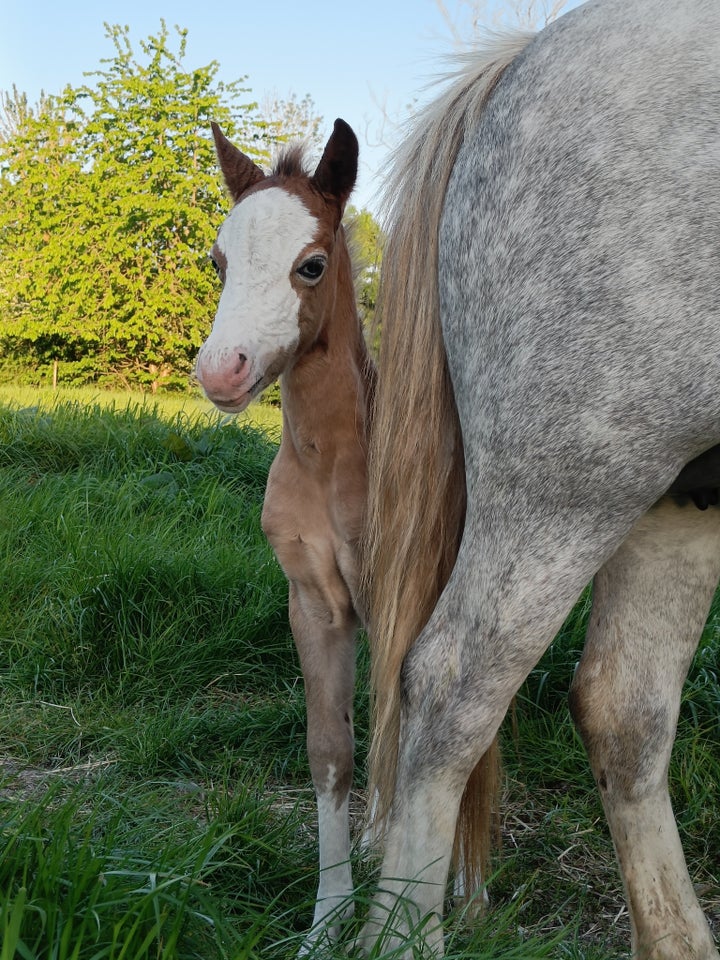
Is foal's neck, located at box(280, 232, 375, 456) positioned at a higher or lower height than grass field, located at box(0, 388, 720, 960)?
higher

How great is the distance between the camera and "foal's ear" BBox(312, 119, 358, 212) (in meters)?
2.19

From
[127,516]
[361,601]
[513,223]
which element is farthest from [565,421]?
[127,516]

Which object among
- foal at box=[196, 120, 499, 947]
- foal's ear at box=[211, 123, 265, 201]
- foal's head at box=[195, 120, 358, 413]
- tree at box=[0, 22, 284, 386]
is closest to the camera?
foal's head at box=[195, 120, 358, 413]

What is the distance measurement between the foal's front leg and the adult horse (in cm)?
38

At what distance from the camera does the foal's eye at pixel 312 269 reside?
213 centimetres

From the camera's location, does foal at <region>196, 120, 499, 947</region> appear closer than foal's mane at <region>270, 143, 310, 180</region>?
Yes

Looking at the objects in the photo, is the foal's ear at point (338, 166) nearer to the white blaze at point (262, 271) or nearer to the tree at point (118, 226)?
the white blaze at point (262, 271)

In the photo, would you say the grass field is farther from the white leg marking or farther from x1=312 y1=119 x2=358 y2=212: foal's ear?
x1=312 y1=119 x2=358 y2=212: foal's ear

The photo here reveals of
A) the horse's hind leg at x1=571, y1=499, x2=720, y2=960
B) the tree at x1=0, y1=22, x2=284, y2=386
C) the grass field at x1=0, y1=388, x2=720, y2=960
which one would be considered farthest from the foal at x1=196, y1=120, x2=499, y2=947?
the tree at x1=0, y1=22, x2=284, y2=386

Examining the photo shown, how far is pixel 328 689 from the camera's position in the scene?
2.25 m

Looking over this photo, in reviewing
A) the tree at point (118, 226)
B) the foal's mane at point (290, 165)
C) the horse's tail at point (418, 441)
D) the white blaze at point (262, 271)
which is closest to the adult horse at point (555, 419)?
the horse's tail at point (418, 441)

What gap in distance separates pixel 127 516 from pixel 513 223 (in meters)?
3.28

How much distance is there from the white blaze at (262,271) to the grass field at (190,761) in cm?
101

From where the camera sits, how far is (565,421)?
1.46 meters
